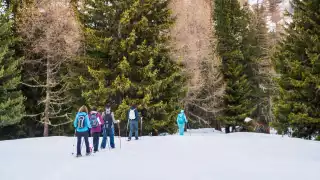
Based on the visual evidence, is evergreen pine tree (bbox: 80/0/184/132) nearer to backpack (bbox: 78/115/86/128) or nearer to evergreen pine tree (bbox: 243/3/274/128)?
backpack (bbox: 78/115/86/128)

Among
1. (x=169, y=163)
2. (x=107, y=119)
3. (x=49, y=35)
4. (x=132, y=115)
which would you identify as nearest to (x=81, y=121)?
(x=107, y=119)

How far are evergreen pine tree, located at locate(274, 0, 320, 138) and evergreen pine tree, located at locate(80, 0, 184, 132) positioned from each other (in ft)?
22.1

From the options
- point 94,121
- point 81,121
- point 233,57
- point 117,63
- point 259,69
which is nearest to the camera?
point 81,121

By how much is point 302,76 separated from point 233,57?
458 inches

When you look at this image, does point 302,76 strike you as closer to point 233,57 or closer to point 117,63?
point 117,63

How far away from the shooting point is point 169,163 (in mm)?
8312

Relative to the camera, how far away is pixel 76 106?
70.5 ft

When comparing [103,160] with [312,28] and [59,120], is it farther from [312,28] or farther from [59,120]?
[59,120]

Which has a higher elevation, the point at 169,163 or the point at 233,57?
the point at 233,57

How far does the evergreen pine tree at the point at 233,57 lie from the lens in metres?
26.8

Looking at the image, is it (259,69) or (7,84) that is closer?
(7,84)

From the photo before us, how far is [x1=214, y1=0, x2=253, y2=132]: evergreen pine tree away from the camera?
26.8 meters

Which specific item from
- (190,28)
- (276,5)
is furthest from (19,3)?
(276,5)

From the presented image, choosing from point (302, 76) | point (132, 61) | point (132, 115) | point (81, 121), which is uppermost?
point (132, 61)
